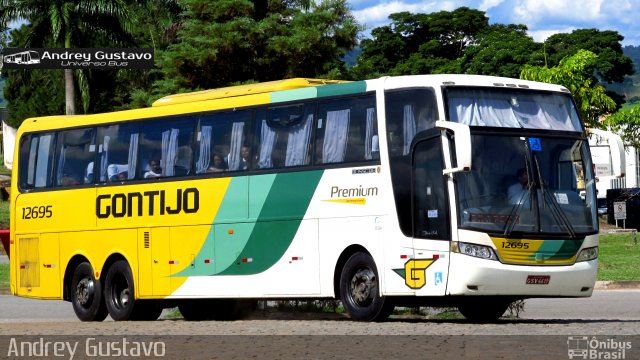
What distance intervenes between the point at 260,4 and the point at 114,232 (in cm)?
2858

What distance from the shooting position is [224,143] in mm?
20562

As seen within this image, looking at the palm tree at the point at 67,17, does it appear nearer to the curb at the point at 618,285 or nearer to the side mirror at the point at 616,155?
the curb at the point at 618,285

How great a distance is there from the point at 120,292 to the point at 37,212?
2.75 meters

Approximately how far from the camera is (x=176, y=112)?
21.6 m

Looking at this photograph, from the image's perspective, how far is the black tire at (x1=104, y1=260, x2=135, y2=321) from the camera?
22.1m

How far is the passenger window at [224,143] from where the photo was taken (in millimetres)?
20203

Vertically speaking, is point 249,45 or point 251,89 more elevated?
point 249,45

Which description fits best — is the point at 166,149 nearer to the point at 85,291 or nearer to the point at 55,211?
the point at 85,291

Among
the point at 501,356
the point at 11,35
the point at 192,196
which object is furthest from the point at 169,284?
the point at 11,35

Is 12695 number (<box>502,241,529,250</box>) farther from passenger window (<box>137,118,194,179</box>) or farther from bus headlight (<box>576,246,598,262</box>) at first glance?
passenger window (<box>137,118,194,179</box>)

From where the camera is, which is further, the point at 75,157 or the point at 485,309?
the point at 75,157

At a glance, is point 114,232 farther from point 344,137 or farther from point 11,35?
point 11,35

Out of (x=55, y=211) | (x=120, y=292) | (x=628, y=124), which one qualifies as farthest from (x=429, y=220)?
(x=628, y=124)

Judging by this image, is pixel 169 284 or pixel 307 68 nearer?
pixel 169 284
